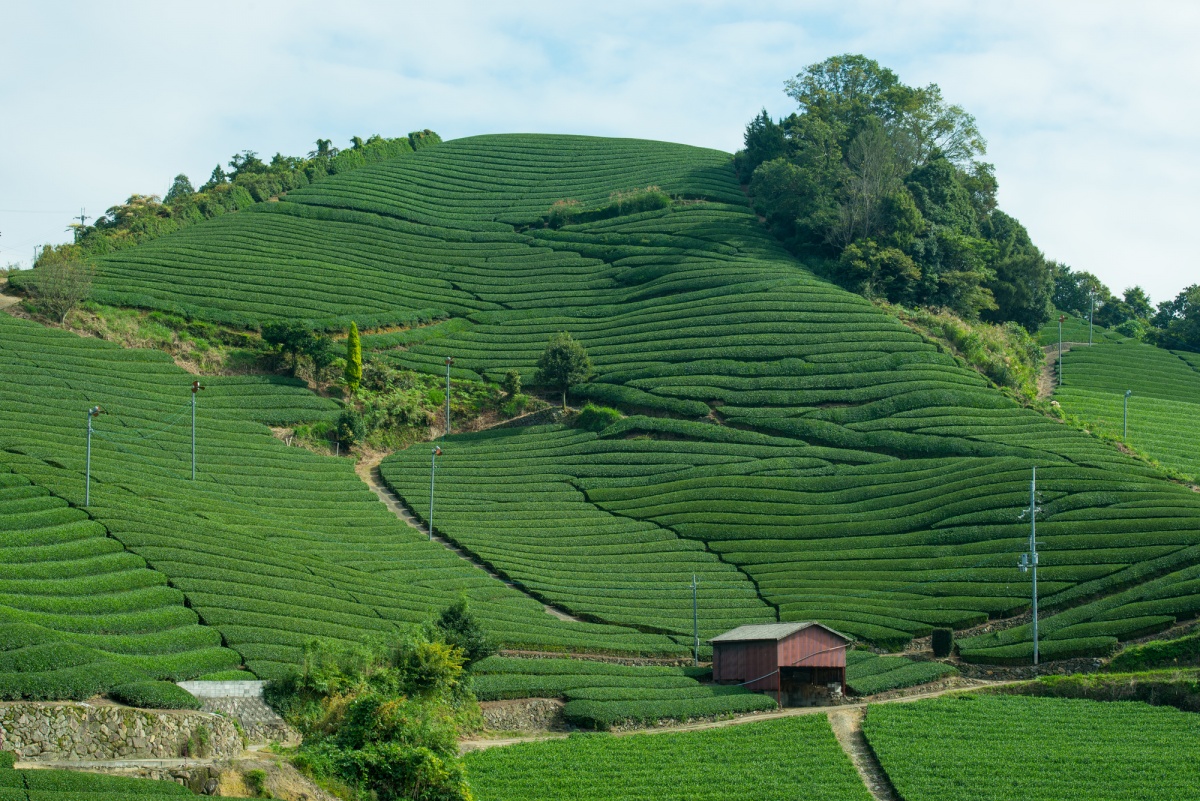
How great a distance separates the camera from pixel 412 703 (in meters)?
29.6

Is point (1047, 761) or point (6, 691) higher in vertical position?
point (6, 691)

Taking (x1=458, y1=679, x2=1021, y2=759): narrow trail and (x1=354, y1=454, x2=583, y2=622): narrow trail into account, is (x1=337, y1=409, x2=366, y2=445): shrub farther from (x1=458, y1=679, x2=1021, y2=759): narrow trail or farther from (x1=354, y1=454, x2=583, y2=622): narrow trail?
(x1=458, y1=679, x2=1021, y2=759): narrow trail

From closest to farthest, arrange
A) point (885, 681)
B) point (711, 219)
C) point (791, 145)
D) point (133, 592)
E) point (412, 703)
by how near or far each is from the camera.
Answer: point (412, 703) → point (133, 592) → point (885, 681) → point (711, 219) → point (791, 145)

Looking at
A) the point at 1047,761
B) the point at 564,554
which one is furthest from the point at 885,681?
the point at 564,554

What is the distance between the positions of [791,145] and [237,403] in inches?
2231

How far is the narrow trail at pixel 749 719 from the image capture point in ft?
116

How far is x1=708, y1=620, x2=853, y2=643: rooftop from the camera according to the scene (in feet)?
133

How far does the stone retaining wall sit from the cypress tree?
42449 mm

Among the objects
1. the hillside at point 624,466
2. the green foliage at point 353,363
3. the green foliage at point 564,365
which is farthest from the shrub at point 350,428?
the green foliage at point 564,365

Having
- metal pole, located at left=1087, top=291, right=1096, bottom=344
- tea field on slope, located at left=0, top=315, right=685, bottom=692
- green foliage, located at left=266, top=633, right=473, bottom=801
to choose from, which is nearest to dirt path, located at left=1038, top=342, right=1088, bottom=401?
metal pole, located at left=1087, top=291, right=1096, bottom=344

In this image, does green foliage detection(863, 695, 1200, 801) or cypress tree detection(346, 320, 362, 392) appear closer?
green foliage detection(863, 695, 1200, 801)

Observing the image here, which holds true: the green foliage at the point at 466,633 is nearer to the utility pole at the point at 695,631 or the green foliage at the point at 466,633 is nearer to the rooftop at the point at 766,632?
the rooftop at the point at 766,632

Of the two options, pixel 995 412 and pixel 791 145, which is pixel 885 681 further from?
pixel 791 145

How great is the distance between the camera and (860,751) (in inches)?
1342
